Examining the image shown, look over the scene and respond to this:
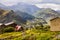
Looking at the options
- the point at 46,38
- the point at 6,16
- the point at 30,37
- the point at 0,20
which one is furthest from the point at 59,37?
the point at 6,16

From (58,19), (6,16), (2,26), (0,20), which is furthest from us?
(6,16)

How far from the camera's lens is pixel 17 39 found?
48.8 meters

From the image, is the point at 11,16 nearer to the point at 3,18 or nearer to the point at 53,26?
the point at 3,18

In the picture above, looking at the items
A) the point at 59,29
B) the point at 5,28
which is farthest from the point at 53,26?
the point at 5,28

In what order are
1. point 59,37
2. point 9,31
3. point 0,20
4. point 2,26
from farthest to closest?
point 0,20 < point 2,26 < point 9,31 < point 59,37

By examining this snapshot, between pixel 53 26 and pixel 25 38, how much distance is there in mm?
12225

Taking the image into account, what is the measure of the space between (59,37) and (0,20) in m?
133

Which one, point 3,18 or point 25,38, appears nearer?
point 25,38

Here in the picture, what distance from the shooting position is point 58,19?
5659 cm

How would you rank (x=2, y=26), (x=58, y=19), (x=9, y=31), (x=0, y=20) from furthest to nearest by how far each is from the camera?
(x=0, y=20) < (x=2, y=26) < (x=9, y=31) < (x=58, y=19)

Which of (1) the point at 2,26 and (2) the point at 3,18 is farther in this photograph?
(2) the point at 3,18

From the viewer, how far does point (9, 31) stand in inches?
2581

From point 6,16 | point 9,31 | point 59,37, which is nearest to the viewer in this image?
point 59,37

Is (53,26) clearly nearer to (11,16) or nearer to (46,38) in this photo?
(46,38)
